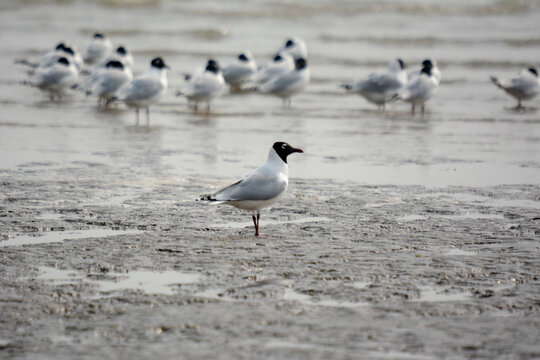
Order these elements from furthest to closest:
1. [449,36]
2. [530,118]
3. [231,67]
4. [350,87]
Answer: [449,36], [231,67], [350,87], [530,118]

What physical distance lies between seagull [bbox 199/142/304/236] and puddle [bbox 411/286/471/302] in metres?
2.02

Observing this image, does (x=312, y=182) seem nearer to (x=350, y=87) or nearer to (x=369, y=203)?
(x=369, y=203)

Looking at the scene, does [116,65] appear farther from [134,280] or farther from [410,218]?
[134,280]

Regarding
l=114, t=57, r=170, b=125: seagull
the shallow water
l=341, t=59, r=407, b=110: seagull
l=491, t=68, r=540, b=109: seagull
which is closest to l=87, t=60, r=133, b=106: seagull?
the shallow water

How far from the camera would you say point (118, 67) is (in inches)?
730

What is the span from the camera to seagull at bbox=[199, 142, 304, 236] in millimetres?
7758

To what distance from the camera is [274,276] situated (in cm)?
637

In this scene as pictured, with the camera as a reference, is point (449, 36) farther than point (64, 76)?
Yes

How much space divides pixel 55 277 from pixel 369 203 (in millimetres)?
3780

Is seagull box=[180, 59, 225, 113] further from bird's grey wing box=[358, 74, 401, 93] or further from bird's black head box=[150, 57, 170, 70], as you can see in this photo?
bird's grey wing box=[358, 74, 401, 93]

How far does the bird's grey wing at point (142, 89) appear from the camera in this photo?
16.0 meters

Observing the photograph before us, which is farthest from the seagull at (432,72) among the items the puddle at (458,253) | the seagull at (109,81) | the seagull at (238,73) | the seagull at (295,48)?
the puddle at (458,253)

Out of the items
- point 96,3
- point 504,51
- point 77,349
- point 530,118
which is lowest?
point 77,349

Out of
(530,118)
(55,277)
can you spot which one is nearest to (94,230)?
(55,277)
